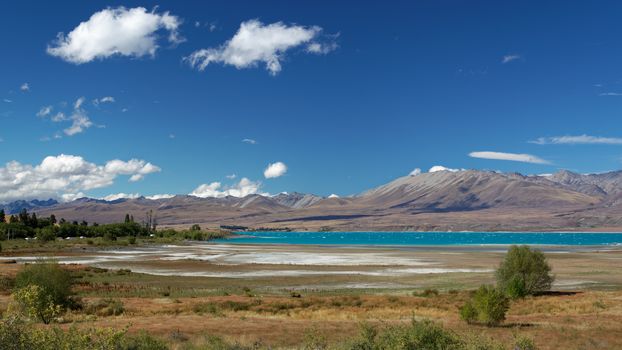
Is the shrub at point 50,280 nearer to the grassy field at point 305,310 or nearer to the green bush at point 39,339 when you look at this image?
the grassy field at point 305,310

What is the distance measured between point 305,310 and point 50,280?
62.7ft

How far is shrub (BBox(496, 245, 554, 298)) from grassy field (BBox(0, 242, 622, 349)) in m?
1.81

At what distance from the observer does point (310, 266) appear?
297 ft

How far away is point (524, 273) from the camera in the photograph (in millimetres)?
53781

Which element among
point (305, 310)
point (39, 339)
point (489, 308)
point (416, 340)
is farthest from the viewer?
point (305, 310)

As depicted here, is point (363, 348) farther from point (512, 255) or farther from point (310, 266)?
point (310, 266)

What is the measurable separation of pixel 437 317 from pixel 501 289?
18.0 m

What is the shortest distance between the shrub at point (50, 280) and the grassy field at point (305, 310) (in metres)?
1.91

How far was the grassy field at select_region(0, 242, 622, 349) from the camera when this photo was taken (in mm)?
28688

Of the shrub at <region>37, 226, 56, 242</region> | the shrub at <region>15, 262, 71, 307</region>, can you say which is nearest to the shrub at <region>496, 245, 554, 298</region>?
the shrub at <region>15, 262, 71, 307</region>

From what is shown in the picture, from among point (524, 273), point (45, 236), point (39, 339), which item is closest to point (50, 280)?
point (39, 339)

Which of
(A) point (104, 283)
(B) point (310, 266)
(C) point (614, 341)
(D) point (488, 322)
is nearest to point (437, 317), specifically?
(D) point (488, 322)

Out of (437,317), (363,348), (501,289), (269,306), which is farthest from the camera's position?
(501,289)

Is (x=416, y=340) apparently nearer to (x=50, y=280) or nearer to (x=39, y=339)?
(x=39, y=339)
